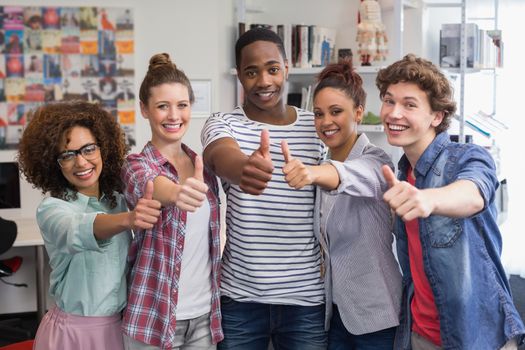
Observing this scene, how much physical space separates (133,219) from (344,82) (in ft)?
2.35

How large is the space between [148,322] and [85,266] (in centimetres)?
22

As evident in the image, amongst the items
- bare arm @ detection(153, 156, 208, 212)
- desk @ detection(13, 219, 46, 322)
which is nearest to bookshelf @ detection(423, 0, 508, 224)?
desk @ detection(13, 219, 46, 322)

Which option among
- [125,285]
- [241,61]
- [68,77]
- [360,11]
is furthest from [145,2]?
[125,285]

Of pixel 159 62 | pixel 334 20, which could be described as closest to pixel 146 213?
pixel 159 62

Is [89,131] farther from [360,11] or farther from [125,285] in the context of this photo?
[360,11]

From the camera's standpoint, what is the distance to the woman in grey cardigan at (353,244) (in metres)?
1.82

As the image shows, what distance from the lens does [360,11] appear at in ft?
13.3

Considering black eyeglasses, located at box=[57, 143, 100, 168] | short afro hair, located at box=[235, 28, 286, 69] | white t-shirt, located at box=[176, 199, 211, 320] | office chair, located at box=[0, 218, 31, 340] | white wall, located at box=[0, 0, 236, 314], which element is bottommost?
office chair, located at box=[0, 218, 31, 340]

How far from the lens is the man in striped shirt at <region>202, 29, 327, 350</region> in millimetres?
1848

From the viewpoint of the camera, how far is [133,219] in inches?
63.4

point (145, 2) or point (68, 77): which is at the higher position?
point (145, 2)

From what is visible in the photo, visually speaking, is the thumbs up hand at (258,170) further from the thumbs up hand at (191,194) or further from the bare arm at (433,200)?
the bare arm at (433,200)

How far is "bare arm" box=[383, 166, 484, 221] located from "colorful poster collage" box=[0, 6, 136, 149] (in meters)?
3.27

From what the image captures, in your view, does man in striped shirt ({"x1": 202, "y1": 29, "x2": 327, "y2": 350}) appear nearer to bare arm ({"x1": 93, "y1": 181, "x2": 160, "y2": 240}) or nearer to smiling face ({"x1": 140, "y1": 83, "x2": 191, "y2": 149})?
smiling face ({"x1": 140, "y1": 83, "x2": 191, "y2": 149})
